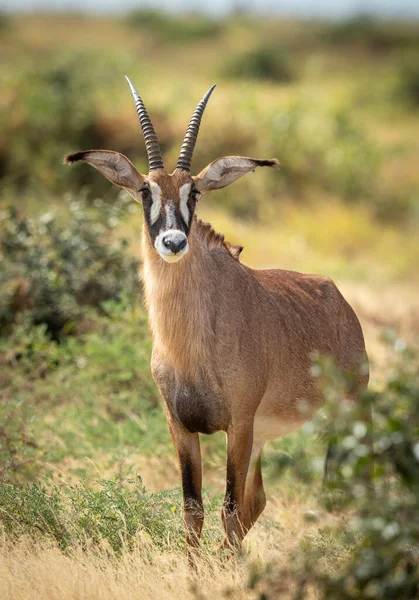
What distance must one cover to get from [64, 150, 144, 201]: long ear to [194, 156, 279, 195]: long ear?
42 centimetres

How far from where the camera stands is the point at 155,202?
614 cm

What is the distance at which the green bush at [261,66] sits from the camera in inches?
1628

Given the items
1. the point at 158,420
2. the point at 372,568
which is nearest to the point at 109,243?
the point at 158,420

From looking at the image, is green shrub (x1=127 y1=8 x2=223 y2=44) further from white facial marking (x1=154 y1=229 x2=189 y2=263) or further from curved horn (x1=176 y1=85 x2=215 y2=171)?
white facial marking (x1=154 y1=229 x2=189 y2=263)

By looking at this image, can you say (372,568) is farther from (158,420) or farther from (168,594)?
(158,420)

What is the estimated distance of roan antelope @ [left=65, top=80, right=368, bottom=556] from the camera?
613 centimetres

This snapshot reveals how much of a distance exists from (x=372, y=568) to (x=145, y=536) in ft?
8.77

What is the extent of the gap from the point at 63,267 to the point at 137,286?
2.94 ft

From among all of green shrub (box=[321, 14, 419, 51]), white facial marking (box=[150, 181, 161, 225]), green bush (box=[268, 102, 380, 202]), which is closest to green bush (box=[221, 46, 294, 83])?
green bush (box=[268, 102, 380, 202])

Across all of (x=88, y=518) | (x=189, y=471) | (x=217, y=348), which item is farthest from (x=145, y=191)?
(x=88, y=518)

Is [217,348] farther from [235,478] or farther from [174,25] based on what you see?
[174,25]

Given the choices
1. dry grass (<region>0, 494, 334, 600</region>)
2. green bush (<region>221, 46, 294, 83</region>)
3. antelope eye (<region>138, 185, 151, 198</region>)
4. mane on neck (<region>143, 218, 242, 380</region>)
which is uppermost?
green bush (<region>221, 46, 294, 83</region>)

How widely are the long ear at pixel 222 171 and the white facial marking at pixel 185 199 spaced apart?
0.35 m

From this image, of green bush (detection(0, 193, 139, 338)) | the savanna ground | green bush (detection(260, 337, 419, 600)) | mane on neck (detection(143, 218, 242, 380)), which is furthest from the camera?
green bush (detection(0, 193, 139, 338))
